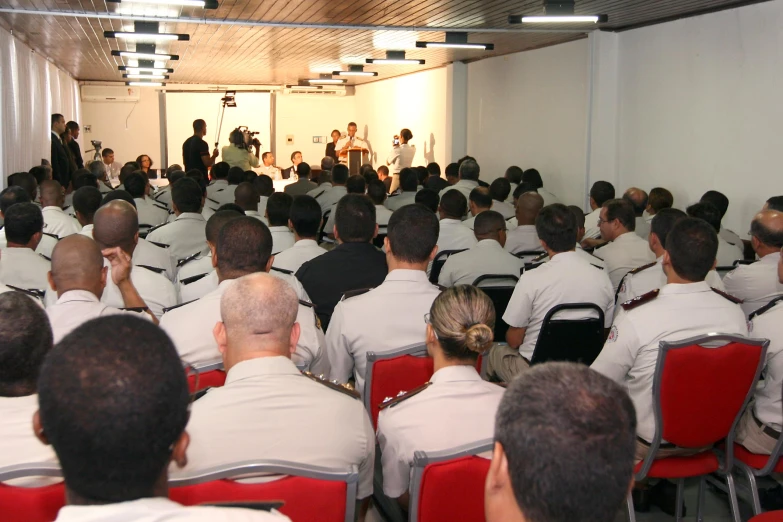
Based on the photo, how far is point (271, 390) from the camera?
208 centimetres

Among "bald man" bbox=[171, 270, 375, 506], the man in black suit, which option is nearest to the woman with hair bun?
"bald man" bbox=[171, 270, 375, 506]

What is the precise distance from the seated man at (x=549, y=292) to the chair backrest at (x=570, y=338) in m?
0.10

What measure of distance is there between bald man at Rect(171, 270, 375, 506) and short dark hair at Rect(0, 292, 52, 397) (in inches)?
16.8

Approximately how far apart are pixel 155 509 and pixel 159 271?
3061 mm

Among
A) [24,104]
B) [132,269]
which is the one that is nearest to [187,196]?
[132,269]

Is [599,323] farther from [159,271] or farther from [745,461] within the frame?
[159,271]

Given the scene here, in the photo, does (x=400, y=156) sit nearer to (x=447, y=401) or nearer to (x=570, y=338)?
(x=570, y=338)

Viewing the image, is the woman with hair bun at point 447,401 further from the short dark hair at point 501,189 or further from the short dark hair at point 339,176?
the short dark hair at point 339,176

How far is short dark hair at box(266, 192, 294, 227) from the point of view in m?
5.73

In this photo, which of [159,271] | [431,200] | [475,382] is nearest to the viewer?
[475,382]

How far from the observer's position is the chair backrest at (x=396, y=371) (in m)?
2.84

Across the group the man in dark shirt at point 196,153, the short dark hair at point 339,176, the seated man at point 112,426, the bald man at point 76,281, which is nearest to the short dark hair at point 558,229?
the bald man at point 76,281

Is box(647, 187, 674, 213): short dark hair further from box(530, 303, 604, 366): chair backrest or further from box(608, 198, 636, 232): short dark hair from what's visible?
box(530, 303, 604, 366): chair backrest

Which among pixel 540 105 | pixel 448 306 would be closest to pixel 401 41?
pixel 540 105
